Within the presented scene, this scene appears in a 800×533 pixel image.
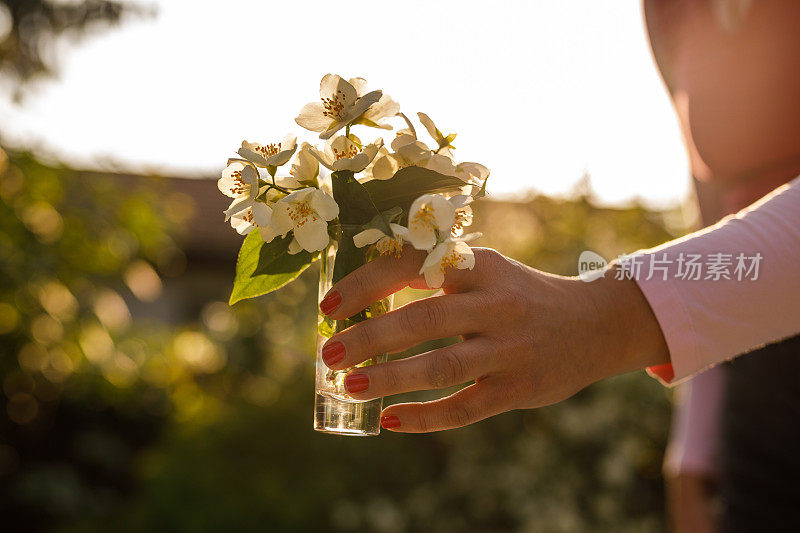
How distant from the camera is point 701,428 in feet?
8.51

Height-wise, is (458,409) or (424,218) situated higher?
(424,218)

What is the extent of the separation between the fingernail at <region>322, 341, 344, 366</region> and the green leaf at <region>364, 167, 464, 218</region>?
0.81ft

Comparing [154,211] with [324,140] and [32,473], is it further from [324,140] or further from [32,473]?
[324,140]

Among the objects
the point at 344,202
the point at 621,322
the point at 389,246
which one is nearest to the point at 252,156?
the point at 344,202

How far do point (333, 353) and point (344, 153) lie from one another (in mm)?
342

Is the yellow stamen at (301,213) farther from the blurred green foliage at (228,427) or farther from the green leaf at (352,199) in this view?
the blurred green foliage at (228,427)

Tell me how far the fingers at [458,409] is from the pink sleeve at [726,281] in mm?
321

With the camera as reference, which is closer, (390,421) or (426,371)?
(426,371)

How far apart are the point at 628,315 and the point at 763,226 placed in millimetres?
295

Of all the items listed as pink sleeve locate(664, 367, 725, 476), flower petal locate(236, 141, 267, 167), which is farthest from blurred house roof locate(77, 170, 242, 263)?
flower petal locate(236, 141, 267, 167)

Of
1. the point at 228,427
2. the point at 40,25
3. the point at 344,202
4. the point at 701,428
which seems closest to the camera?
the point at 344,202

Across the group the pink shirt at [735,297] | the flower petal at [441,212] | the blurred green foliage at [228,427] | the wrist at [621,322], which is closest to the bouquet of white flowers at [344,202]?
the flower petal at [441,212]

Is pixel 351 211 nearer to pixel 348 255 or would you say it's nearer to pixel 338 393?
pixel 348 255

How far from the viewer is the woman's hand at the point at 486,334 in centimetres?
112
